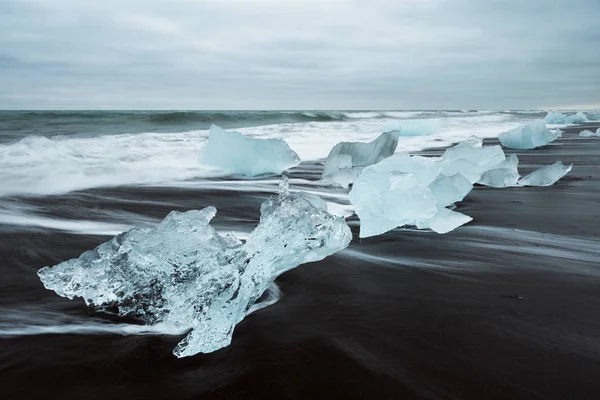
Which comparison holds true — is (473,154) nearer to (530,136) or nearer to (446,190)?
(446,190)

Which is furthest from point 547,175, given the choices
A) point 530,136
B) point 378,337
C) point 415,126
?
point 415,126

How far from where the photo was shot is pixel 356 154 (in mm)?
5969

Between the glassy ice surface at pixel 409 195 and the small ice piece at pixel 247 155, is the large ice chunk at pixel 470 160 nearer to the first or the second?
the glassy ice surface at pixel 409 195

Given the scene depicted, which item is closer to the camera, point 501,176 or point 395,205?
point 395,205

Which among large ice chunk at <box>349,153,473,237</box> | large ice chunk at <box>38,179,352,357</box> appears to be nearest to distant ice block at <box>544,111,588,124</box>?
large ice chunk at <box>349,153,473,237</box>

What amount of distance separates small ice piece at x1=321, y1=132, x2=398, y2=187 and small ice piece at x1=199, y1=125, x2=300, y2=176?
2.76 ft

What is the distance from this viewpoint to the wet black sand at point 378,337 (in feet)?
4.16

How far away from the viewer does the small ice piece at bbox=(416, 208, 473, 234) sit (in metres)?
2.99

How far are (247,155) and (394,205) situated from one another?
3.67 metres

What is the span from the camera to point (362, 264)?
233 cm

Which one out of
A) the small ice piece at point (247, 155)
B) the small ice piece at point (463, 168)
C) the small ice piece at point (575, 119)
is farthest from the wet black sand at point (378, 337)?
the small ice piece at point (575, 119)

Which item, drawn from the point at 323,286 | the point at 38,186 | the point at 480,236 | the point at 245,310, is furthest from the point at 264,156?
the point at 245,310

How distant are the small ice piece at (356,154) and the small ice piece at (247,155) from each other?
2.76 feet

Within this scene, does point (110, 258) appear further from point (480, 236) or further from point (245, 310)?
point (480, 236)
